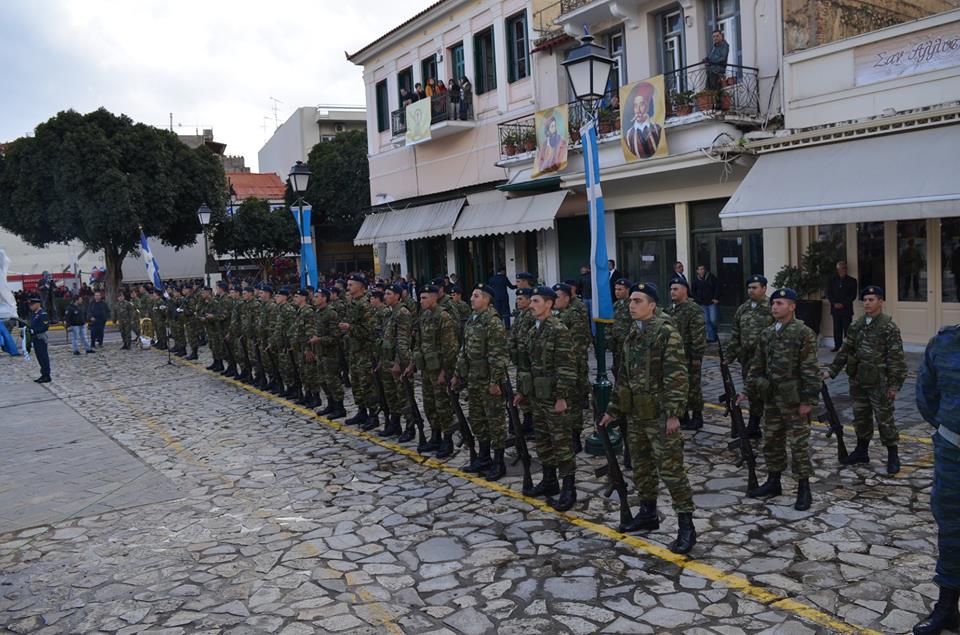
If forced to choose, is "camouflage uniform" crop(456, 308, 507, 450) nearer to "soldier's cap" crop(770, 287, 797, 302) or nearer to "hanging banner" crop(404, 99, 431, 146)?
"soldier's cap" crop(770, 287, 797, 302)

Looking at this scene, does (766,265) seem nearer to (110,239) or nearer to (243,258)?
(110,239)

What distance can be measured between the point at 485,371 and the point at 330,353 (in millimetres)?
4318

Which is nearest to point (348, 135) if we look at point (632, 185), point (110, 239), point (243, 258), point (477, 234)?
point (243, 258)

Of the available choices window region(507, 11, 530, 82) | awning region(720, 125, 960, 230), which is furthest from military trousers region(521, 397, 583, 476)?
window region(507, 11, 530, 82)

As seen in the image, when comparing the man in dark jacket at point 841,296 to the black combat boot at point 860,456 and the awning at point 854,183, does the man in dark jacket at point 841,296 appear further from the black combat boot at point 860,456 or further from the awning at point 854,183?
the black combat boot at point 860,456

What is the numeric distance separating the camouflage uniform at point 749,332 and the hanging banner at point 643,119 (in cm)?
814

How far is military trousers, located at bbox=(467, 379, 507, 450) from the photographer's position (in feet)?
26.3

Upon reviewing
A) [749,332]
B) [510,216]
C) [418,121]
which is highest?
[418,121]

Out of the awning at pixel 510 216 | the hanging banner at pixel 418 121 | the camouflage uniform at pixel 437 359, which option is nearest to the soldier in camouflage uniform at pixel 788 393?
the camouflage uniform at pixel 437 359

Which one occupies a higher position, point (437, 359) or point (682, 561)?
point (437, 359)

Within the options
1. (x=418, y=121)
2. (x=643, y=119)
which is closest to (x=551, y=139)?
(x=643, y=119)

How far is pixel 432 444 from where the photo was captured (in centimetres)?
934

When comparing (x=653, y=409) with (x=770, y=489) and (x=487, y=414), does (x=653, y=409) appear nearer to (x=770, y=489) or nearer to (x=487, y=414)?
(x=770, y=489)

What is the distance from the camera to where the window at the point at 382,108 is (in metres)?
28.5
